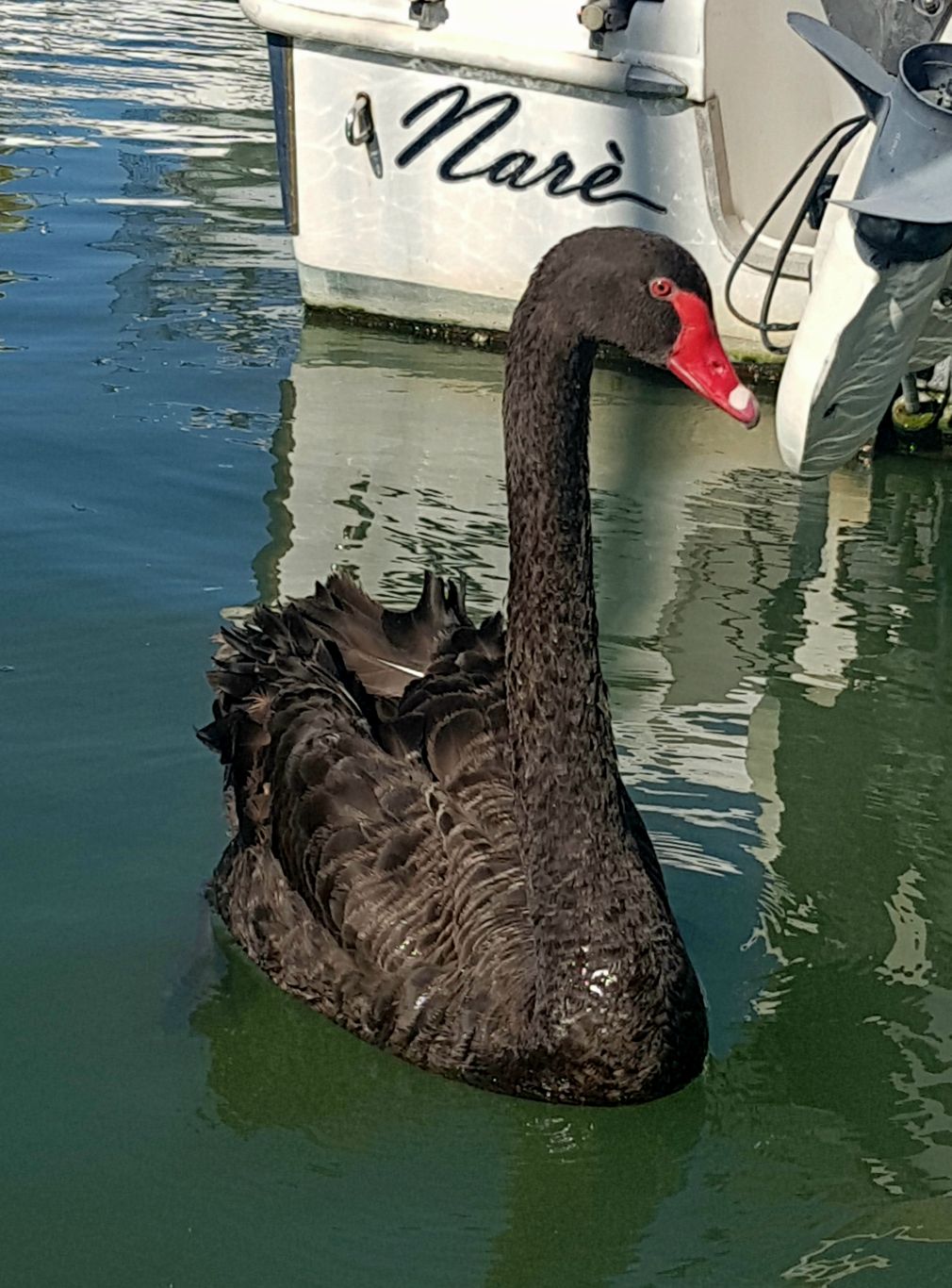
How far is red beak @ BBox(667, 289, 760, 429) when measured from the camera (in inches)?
122

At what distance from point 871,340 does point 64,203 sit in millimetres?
5336

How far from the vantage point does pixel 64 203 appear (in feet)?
31.1

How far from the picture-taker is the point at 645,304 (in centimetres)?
310

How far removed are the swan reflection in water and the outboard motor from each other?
526 millimetres

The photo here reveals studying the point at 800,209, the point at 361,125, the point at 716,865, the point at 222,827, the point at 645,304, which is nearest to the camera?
the point at 645,304

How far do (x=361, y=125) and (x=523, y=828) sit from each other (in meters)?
4.41

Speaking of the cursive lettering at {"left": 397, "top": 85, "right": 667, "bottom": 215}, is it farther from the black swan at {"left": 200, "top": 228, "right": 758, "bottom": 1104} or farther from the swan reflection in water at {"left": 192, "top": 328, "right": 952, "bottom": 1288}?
the black swan at {"left": 200, "top": 228, "right": 758, "bottom": 1104}

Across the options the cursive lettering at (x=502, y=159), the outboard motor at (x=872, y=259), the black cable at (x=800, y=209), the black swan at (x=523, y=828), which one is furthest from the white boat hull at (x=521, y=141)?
the black swan at (x=523, y=828)

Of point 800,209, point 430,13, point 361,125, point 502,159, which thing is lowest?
point 800,209

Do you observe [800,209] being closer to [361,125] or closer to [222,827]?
[361,125]

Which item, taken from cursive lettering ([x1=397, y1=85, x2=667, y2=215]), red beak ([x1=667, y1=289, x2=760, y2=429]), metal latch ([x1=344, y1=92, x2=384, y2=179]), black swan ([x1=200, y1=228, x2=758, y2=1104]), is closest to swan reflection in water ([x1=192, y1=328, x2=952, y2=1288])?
black swan ([x1=200, y1=228, x2=758, y2=1104])

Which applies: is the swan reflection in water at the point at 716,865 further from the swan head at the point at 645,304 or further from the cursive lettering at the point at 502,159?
the swan head at the point at 645,304

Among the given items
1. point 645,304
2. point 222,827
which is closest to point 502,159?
point 222,827

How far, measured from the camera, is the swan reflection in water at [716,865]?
311 cm
